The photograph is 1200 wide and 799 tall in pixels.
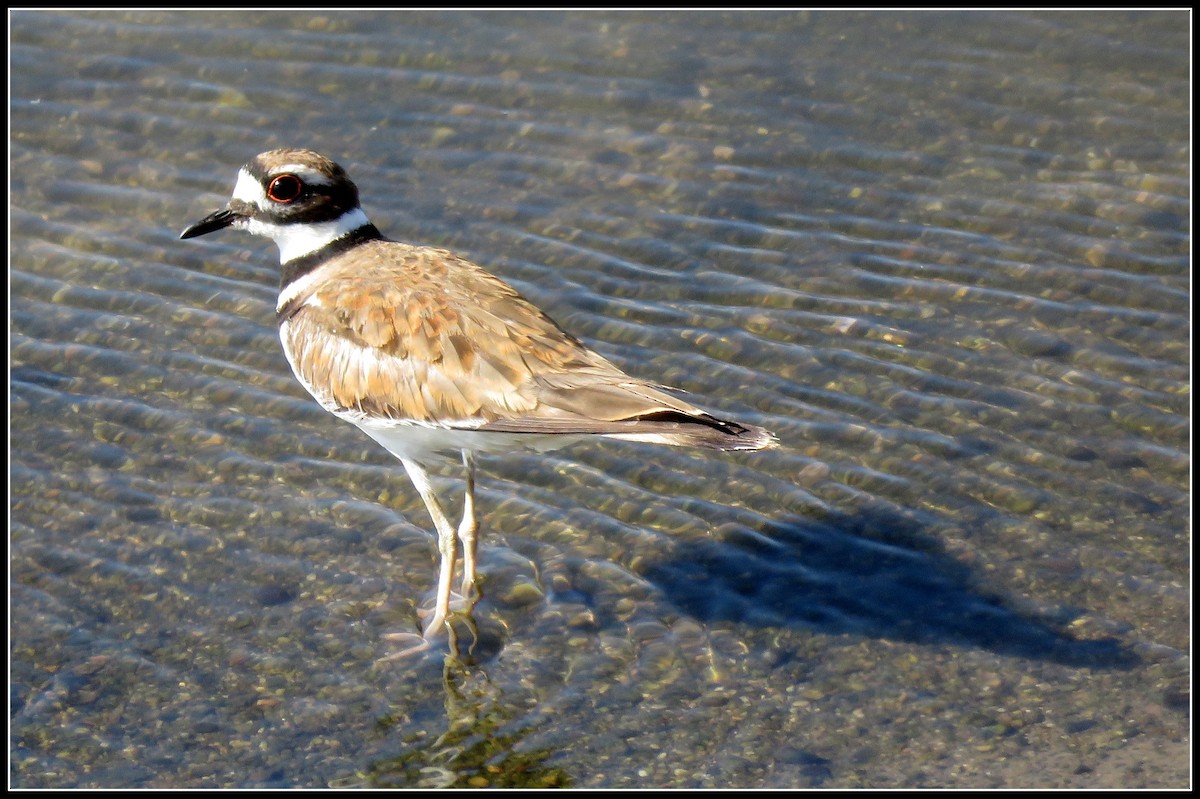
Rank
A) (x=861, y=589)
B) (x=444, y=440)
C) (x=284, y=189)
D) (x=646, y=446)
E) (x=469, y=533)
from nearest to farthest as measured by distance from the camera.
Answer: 1. (x=444, y=440)
2. (x=861, y=589)
3. (x=469, y=533)
4. (x=284, y=189)
5. (x=646, y=446)

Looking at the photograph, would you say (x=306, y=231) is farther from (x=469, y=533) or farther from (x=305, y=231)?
(x=469, y=533)

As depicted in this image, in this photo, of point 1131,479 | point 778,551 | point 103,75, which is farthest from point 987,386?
point 103,75

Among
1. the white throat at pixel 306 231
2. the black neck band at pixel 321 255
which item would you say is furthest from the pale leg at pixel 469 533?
the white throat at pixel 306 231

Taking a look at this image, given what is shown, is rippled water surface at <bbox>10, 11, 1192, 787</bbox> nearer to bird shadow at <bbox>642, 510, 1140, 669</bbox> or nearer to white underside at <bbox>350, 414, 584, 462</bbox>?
bird shadow at <bbox>642, 510, 1140, 669</bbox>

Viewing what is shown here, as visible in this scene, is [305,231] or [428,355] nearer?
[428,355]

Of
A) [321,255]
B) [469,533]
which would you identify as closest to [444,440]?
[469,533]

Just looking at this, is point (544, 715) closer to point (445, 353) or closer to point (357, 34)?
point (445, 353)

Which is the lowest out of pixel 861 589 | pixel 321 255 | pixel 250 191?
pixel 861 589

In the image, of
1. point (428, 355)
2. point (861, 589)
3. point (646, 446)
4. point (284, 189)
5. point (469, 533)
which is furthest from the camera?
point (646, 446)
